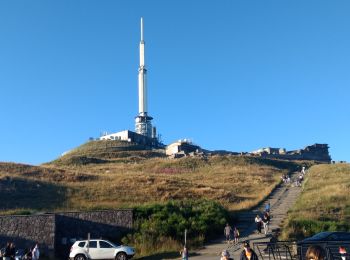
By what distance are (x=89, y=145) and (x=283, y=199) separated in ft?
273

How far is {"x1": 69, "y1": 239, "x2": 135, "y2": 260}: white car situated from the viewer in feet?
83.8

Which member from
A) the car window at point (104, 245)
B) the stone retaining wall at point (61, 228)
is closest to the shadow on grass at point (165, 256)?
the car window at point (104, 245)

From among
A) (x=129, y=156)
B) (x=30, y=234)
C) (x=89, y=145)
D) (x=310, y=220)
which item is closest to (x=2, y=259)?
(x=30, y=234)

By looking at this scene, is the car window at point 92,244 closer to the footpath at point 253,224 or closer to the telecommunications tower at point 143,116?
the footpath at point 253,224

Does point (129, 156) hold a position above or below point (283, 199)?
above

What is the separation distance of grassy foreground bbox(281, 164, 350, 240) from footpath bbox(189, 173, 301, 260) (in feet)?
2.67

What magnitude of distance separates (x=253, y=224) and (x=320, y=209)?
16.3 feet

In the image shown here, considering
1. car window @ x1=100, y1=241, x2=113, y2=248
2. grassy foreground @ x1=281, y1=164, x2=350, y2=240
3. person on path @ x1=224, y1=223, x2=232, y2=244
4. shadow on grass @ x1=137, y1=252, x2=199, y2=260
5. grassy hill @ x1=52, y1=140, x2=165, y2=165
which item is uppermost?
grassy hill @ x1=52, y1=140, x2=165, y2=165

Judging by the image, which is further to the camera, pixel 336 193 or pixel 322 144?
pixel 322 144

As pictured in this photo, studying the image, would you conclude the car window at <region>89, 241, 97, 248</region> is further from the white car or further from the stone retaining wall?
the stone retaining wall

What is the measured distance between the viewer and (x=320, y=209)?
3447 centimetres

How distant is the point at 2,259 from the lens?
24859mm

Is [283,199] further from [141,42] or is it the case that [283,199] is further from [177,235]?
[141,42]

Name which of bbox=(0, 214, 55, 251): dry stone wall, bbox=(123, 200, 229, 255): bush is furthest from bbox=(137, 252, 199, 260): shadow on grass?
bbox=(0, 214, 55, 251): dry stone wall
